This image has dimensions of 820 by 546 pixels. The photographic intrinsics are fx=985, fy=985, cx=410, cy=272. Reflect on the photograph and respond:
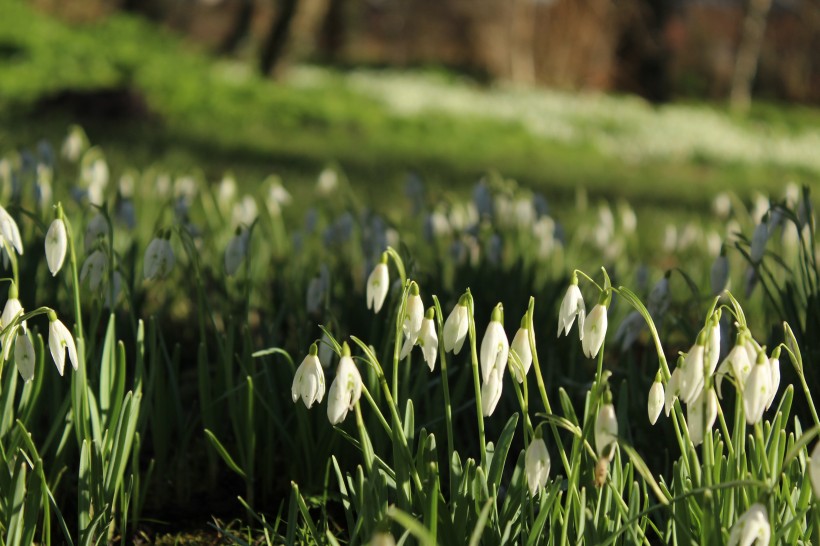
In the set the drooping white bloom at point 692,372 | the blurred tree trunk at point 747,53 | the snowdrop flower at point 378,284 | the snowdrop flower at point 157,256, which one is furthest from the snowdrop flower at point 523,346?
the blurred tree trunk at point 747,53

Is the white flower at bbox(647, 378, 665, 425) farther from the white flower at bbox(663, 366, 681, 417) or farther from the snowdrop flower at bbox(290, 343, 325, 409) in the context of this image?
the snowdrop flower at bbox(290, 343, 325, 409)

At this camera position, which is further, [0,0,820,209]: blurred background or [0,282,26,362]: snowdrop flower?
[0,0,820,209]: blurred background

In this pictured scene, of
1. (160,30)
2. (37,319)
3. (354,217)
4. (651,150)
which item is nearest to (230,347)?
(37,319)

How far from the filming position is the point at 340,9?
23.6 metres

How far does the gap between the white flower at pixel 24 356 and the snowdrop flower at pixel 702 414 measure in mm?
1037

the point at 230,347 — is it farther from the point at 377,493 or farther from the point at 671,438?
the point at 671,438

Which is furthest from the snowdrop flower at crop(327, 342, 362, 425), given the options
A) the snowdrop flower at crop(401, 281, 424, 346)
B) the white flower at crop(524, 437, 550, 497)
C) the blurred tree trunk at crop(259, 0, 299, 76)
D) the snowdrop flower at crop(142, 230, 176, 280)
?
the blurred tree trunk at crop(259, 0, 299, 76)

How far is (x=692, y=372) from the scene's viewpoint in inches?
54.9

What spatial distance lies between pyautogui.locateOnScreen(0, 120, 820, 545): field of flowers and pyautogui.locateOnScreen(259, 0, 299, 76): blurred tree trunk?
830cm

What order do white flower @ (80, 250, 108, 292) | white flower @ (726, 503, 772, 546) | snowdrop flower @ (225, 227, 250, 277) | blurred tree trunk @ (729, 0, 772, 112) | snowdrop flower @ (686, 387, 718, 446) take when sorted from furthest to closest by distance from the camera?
blurred tree trunk @ (729, 0, 772, 112) < snowdrop flower @ (225, 227, 250, 277) < white flower @ (80, 250, 108, 292) < snowdrop flower @ (686, 387, 718, 446) < white flower @ (726, 503, 772, 546)

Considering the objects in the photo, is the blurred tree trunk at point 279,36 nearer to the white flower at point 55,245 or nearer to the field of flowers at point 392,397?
the field of flowers at point 392,397

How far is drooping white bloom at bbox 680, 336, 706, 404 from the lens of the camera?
4.53ft

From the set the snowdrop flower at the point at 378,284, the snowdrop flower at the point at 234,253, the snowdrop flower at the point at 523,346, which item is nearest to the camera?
the snowdrop flower at the point at 523,346

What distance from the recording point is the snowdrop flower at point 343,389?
1447 millimetres
